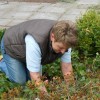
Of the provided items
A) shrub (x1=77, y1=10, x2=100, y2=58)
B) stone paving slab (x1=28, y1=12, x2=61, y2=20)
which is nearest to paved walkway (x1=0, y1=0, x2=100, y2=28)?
stone paving slab (x1=28, y1=12, x2=61, y2=20)

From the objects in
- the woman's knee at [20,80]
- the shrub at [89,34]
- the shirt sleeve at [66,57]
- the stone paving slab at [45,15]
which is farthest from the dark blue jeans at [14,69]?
the stone paving slab at [45,15]

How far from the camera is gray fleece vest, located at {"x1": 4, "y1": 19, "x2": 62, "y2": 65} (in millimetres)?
3182

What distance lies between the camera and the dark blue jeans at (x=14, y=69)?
3.70 metres

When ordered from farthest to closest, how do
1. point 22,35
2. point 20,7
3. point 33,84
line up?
point 20,7 < point 22,35 < point 33,84

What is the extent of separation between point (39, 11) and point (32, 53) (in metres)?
3.46

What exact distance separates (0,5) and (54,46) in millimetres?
4214

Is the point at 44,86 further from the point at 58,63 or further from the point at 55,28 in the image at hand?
the point at 58,63

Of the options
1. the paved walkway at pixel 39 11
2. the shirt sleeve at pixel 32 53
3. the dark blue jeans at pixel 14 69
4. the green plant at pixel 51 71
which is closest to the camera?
the shirt sleeve at pixel 32 53

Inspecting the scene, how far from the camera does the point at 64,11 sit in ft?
21.2

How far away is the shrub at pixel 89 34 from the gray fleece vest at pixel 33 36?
89 centimetres

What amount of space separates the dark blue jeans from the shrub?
2.71 ft

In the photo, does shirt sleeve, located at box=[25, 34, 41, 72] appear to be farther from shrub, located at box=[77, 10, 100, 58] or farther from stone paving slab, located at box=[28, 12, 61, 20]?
stone paving slab, located at box=[28, 12, 61, 20]

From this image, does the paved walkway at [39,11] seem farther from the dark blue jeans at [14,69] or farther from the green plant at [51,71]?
the dark blue jeans at [14,69]

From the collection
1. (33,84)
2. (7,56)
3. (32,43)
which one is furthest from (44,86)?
(7,56)
